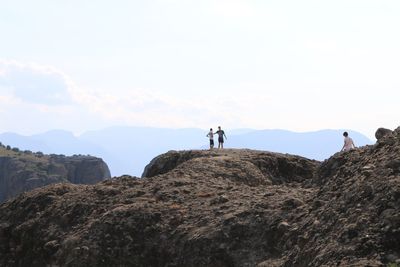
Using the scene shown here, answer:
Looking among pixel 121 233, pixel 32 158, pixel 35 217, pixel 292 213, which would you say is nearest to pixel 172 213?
pixel 121 233

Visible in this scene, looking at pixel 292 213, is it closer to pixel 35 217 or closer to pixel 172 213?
pixel 172 213

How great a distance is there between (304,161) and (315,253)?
2080 cm

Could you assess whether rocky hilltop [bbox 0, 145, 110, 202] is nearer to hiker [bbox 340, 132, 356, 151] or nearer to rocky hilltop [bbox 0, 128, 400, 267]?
rocky hilltop [bbox 0, 128, 400, 267]

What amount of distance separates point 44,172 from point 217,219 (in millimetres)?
153904

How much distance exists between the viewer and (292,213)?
1745 centimetres

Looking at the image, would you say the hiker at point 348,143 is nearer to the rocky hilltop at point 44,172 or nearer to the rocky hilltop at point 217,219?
the rocky hilltop at point 217,219

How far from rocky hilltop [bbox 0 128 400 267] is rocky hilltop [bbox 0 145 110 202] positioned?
14001 cm

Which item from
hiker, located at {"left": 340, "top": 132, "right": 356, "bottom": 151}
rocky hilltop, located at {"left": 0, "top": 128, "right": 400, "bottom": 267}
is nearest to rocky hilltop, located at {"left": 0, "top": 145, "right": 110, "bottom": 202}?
rocky hilltop, located at {"left": 0, "top": 128, "right": 400, "bottom": 267}

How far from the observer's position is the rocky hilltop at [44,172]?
162875mm

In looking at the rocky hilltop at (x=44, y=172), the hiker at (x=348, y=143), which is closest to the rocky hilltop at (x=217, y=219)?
the hiker at (x=348, y=143)

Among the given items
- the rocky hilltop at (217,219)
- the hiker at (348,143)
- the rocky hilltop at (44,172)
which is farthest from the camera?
the rocky hilltop at (44,172)

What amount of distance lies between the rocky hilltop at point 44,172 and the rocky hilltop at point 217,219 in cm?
14001

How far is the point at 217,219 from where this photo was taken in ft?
62.4

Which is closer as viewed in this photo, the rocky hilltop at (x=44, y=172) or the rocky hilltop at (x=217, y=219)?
the rocky hilltop at (x=217, y=219)
